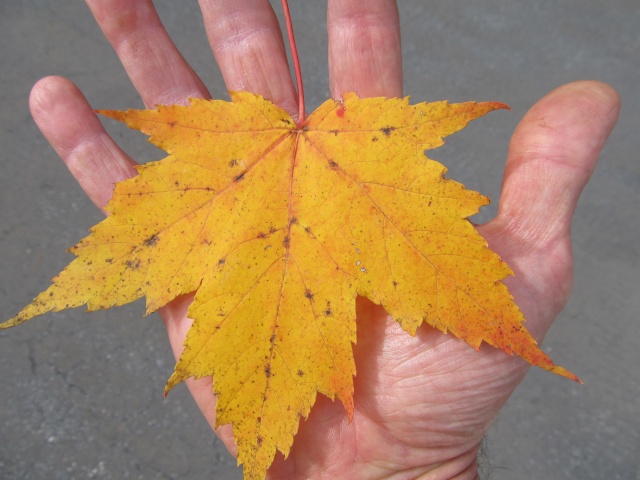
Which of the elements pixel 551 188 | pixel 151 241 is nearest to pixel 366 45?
pixel 551 188

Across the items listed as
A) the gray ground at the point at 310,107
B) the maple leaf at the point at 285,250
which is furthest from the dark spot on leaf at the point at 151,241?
the gray ground at the point at 310,107

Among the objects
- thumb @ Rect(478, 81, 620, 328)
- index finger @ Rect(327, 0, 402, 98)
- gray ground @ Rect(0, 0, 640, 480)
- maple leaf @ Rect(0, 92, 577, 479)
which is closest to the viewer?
maple leaf @ Rect(0, 92, 577, 479)

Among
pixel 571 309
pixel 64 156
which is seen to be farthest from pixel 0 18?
pixel 571 309

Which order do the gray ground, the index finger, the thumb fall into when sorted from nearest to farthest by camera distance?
1. the thumb
2. the index finger
3. the gray ground

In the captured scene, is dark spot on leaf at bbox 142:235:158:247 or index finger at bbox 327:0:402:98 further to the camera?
index finger at bbox 327:0:402:98

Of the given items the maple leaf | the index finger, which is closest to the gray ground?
the index finger

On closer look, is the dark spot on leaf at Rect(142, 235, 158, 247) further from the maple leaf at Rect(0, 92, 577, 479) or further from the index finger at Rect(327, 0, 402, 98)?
the index finger at Rect(327, 0, 402, 98)

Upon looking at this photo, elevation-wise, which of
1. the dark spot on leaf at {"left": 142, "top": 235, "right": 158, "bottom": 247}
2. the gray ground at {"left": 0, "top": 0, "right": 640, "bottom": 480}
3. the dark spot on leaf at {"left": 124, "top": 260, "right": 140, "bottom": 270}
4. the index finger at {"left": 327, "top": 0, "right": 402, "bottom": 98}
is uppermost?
the index finger at {"left": 327, "top": 0, "right": 402, "bottom": 98}

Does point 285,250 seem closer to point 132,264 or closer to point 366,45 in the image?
point 132,264
